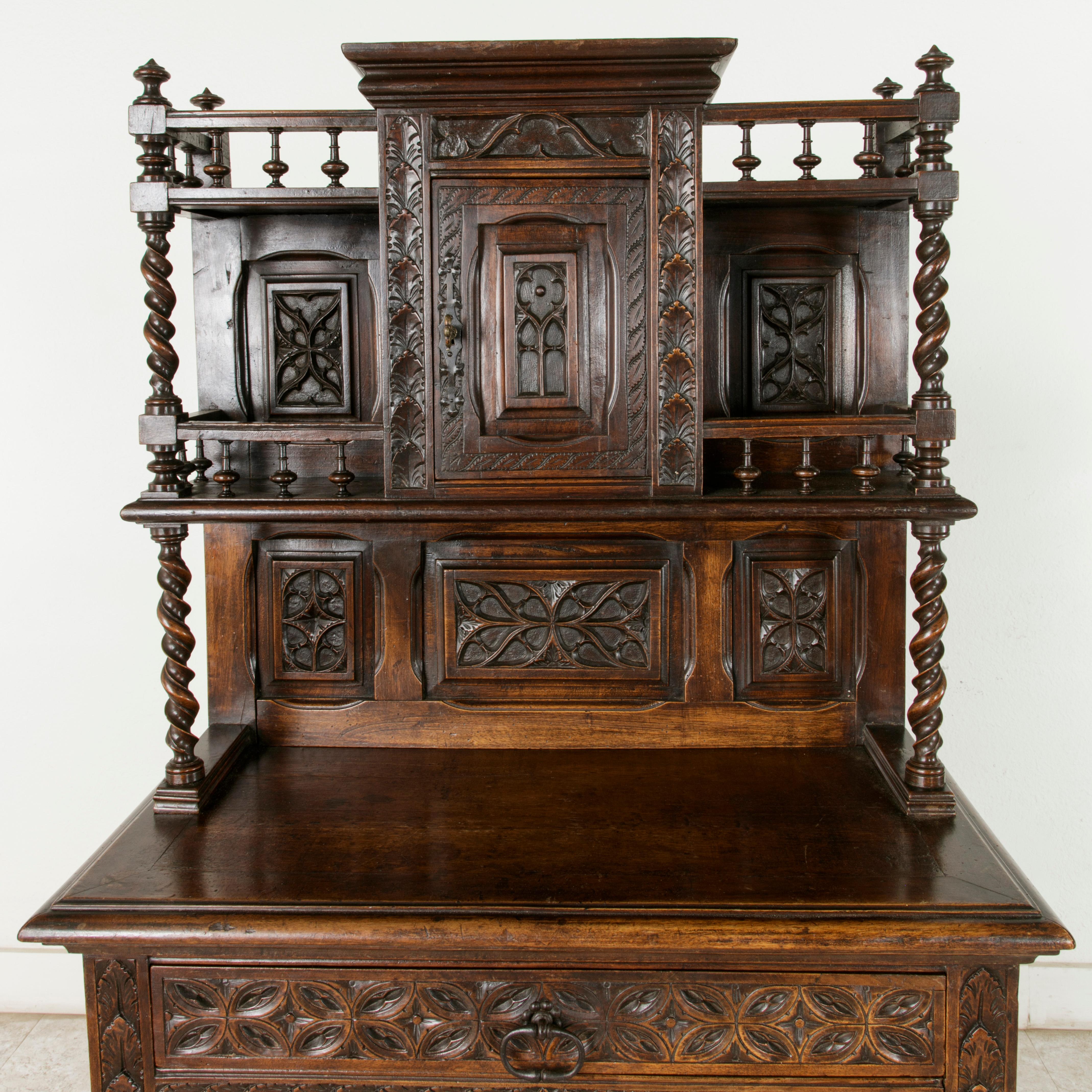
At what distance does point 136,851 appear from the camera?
85.9 inches

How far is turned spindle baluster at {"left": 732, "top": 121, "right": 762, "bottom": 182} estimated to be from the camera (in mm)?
2244

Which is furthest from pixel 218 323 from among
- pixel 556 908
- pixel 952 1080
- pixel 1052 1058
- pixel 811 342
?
pixel 1052 1058

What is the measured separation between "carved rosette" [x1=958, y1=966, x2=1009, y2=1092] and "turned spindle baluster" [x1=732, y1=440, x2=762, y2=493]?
0.98 m

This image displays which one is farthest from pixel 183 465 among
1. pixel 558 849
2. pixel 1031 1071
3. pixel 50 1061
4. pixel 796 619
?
pixel 1031 1071

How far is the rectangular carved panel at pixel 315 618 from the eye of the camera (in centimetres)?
264

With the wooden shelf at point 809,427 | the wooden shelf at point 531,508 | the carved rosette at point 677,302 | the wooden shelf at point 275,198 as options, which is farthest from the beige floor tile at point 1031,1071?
the wooden shelf at point 275,198

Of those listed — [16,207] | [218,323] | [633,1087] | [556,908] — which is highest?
[16,207]

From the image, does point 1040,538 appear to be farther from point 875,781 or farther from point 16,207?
point 16,207

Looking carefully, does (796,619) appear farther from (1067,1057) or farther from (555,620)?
(1067,1057)

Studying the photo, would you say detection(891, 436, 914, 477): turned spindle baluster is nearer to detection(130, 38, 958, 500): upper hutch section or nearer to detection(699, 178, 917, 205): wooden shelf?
detection(130, 38, 958, 500): upper hutch section

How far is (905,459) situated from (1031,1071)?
1.89 metres

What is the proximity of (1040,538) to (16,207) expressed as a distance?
2.96m

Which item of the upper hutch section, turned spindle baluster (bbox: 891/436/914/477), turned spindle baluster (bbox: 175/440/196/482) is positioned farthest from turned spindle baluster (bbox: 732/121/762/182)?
turned spindle baluster (bbox: 175/440/196/482)

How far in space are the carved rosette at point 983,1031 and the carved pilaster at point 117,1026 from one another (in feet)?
4.78
